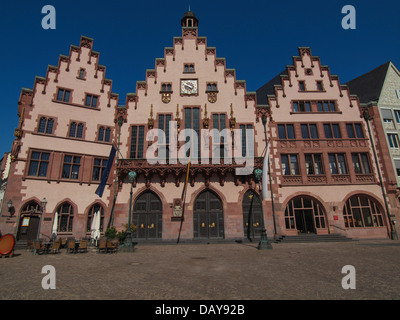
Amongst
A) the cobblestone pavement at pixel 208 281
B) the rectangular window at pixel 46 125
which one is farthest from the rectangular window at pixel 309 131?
the rectangular window at pixel 46 125

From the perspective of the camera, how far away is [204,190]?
24250mm

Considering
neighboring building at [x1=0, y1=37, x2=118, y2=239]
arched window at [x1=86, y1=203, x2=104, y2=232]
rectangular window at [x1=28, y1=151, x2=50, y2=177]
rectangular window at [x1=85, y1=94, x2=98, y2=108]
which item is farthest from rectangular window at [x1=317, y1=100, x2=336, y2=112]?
rectangular window at [x1=28, y1=151, x2=50, y2=177]

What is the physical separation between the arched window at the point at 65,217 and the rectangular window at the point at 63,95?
11049 millimetres

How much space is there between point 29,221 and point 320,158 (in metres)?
30.3

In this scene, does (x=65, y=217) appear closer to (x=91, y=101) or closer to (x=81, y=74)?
(x=91, y=101)

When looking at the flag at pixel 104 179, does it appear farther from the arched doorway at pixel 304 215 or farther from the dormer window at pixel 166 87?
the arched doorway at pixel 304 215

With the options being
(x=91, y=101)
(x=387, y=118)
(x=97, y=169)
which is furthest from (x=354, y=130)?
(x=91, y=101)

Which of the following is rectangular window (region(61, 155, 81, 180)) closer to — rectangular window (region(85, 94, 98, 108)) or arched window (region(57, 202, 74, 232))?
arched window (region(57, 202, 74, 232))

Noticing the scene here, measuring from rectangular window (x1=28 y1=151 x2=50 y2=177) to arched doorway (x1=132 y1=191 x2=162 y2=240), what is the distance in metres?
9.40

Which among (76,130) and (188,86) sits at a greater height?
(188,86)

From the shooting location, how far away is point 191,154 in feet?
80.7
